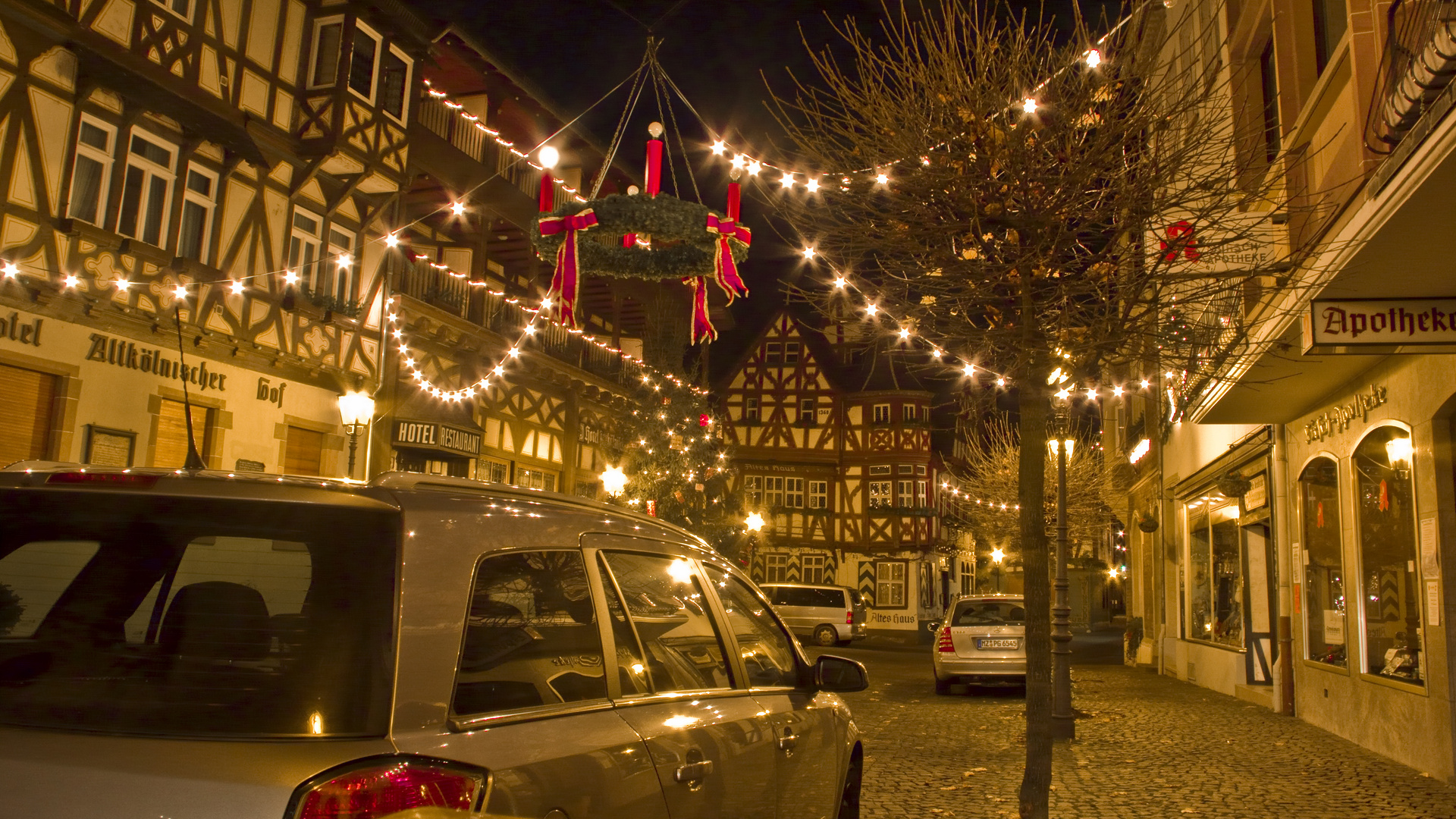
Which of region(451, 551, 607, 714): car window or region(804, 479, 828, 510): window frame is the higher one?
region(804, 479, 828, 510): window frame

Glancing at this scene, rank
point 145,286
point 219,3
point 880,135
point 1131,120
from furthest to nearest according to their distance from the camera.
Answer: point 219,3 < point 145,286 < point 880,135 < point 1131,120

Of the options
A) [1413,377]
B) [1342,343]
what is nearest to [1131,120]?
[1342,343]

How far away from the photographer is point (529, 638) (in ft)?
9.46

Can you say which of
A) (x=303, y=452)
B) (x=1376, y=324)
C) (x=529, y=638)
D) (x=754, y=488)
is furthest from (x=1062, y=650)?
(x=754, y=488)

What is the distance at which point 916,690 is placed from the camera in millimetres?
18562

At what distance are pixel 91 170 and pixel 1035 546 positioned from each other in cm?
1362

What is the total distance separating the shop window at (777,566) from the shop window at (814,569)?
796mm

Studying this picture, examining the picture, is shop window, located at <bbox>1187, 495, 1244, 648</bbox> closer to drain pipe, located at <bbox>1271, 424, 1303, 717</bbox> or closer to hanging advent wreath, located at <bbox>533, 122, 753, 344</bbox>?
drain pipe, located at <bbox>1271, 424, 1303, 717</bbox>

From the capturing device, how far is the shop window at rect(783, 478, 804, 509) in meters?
48.2

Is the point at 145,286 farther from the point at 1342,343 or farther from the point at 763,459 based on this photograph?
the point at 763,459

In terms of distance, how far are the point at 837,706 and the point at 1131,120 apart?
367 centimetres

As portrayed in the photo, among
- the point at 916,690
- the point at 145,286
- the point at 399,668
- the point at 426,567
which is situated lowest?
the point at 916,690

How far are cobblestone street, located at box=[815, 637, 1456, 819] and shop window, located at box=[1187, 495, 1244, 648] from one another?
62.5 inches

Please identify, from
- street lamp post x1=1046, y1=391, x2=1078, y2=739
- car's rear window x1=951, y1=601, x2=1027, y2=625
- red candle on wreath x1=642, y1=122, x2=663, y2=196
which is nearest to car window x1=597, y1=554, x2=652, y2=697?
red candle on wreath x1=642, y1=122, x2=663, y2=196
